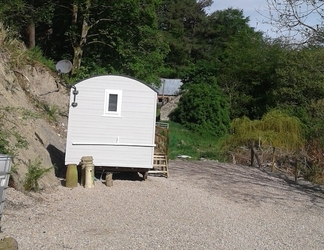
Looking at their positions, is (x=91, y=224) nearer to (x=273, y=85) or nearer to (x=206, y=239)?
(x=206, y=239)

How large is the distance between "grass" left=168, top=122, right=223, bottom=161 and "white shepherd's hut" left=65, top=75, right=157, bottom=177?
30.1 feet

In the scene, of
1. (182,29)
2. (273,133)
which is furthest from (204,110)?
(182,29)

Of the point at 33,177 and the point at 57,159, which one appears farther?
the point at 57,159

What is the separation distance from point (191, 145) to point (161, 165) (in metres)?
14.1

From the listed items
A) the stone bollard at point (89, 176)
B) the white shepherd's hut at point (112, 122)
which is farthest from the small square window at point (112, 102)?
the stone bollard at point (89, 176)

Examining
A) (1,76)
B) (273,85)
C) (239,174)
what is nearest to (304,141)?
(239,174)

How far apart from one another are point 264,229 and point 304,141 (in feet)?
50.7

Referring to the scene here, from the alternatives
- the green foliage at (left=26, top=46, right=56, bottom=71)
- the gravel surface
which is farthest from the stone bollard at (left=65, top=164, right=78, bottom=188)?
the green foliage at (left=26, top=46, right=56, bottom=71)

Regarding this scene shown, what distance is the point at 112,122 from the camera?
12.8 metres

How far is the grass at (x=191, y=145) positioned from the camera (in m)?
23.8

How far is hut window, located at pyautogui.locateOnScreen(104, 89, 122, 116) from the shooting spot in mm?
12773

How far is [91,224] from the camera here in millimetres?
8242

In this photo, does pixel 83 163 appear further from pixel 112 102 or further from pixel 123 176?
pixel 123 176

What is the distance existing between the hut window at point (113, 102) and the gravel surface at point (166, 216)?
1.92 metres
